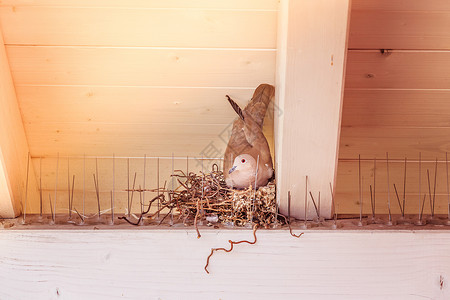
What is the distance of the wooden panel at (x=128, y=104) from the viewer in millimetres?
1669

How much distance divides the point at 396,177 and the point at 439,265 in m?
0.59

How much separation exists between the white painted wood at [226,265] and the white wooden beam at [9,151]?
0.53ft

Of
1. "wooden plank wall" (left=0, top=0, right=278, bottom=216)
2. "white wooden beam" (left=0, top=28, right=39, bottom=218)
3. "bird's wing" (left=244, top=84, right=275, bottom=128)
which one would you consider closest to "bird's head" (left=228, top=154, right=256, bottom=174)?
"bird's wing" (left=244, top=84, right=275, bottom=128)

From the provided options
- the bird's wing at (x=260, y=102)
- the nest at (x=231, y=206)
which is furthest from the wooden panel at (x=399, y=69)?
the nest at (x=231, y=206)

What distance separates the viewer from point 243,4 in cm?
148

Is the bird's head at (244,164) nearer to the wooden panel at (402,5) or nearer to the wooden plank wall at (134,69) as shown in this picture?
the wooden plank wall at (134,69)

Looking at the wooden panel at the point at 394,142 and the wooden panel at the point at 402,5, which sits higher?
the wooden panel at the point at 402,5

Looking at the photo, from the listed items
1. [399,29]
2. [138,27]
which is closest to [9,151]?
[138,27]

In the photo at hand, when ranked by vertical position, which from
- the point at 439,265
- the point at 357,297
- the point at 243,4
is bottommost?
the point at 357,297

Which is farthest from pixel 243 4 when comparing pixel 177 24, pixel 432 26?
pixel 432 26

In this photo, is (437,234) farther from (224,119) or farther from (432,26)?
(224,119)

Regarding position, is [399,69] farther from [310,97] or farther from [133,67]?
[133,67]

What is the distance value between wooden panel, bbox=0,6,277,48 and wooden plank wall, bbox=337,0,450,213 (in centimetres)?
29

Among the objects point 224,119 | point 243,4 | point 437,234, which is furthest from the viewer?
point 224,119
